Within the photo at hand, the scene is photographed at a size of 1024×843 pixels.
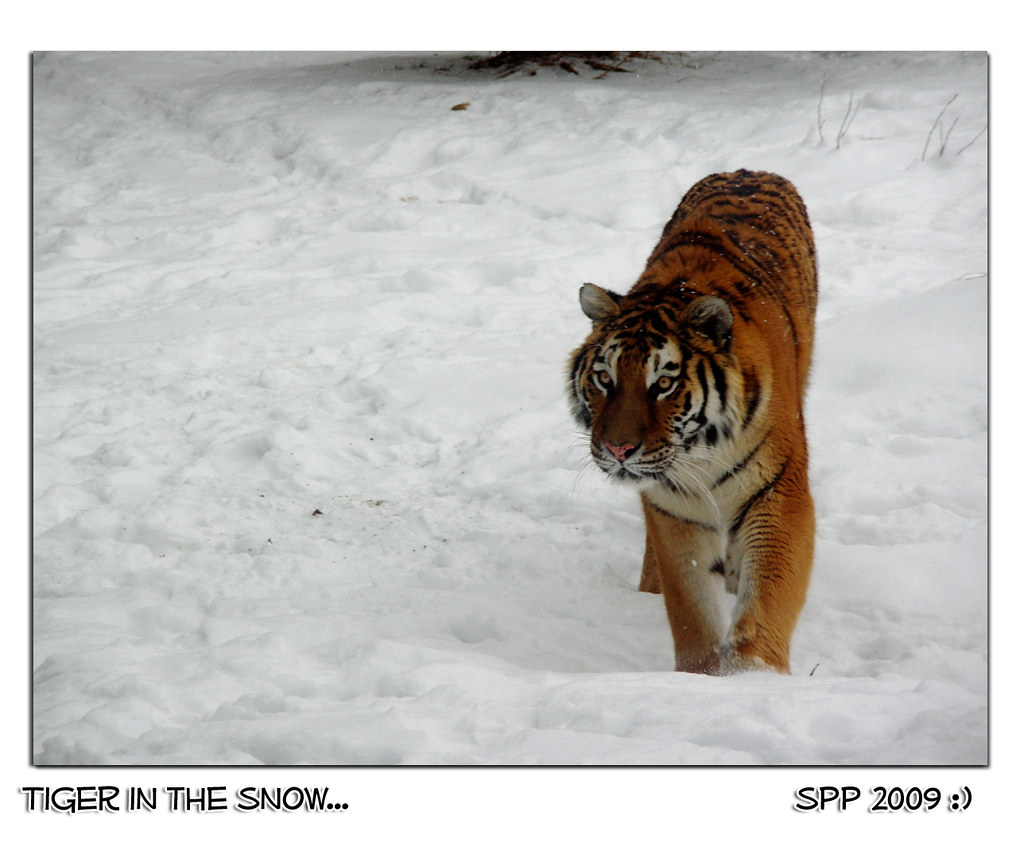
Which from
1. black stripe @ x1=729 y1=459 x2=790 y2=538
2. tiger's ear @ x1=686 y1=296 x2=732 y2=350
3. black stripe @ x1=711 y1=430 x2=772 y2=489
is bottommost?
black stripe @ x1=729 y1=459 x2=790 y2=538

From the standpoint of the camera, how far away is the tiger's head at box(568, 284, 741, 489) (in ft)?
7.06

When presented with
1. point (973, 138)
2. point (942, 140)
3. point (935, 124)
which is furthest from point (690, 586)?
point (942, 140)

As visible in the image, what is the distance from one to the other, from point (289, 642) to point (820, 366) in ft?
7.57

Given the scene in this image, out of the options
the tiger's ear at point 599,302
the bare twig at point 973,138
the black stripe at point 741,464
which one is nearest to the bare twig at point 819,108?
the bare twig at point 973,138

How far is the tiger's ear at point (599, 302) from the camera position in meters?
2.34

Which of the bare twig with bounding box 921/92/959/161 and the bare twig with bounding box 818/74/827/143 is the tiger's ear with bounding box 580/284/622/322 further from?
the bare twig with bounding box 818/74/827/143

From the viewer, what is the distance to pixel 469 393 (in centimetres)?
394

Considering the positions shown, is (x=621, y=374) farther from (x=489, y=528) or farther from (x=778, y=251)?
(x=489, y=528)

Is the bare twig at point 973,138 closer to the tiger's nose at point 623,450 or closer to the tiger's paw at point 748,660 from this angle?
the tiger's nose at point 623,450

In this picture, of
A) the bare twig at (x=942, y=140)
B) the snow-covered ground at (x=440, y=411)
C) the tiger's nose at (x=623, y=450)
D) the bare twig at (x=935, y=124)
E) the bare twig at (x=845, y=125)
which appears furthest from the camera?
the bare twig at (x=845, y=125)

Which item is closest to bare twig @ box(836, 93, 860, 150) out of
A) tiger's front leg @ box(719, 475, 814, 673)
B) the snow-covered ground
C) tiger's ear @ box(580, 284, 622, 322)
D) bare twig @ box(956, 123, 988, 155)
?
the snow-covered ground

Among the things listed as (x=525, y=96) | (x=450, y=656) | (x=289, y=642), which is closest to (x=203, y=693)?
(x=289, y=642)

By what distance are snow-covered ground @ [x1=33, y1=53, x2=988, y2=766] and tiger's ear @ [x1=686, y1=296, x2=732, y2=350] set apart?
73 cm
